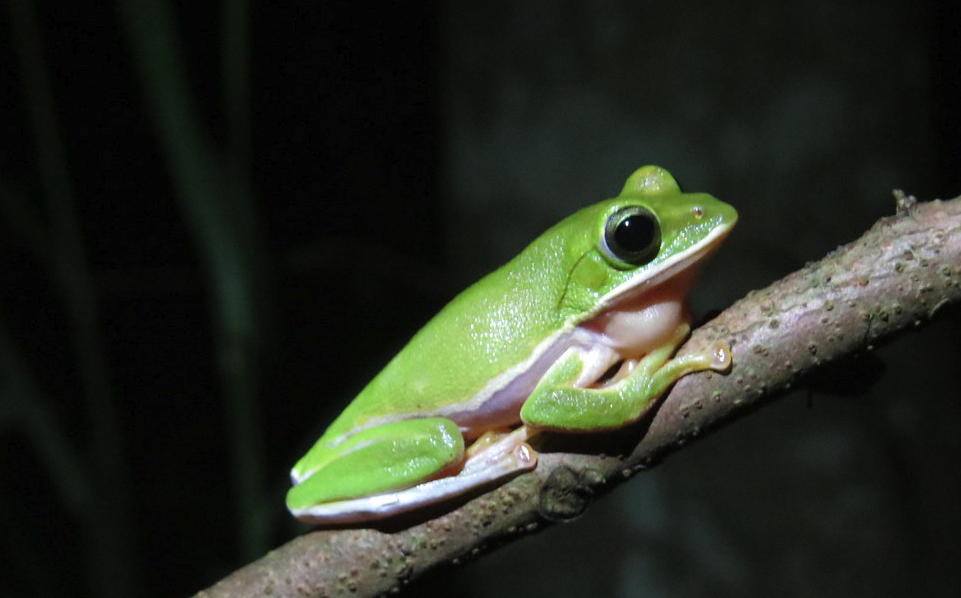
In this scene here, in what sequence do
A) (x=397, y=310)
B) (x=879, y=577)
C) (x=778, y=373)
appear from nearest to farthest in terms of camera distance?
(x=778, y=373)
(x=879, y=577)
(x=397, y=310)

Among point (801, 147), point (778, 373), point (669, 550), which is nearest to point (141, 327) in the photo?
point (669, 550)

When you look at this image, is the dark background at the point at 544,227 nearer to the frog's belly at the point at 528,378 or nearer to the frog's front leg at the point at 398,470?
the frog's belly at the point at 528,378

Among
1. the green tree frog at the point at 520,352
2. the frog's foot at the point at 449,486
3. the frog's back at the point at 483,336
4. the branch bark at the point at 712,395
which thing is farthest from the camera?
the frog's back at the point at 483,336

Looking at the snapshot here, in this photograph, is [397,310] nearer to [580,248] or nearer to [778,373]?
[580,248]

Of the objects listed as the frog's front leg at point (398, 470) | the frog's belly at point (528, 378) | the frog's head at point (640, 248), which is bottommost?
the frog's front leg at point (398, 470)

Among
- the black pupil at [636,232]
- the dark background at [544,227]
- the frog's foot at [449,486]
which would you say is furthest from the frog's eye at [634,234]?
the dark background at [544,227]

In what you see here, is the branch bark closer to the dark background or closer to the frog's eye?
the frog's eye

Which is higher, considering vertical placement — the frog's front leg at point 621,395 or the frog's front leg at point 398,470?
the frog's front leg at point 621,395
